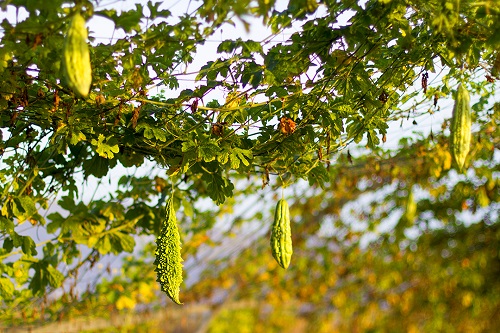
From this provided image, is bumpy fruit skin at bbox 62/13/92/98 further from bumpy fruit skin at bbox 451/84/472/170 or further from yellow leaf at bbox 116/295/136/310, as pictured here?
yellow leaf at bbox 116/295/136/310

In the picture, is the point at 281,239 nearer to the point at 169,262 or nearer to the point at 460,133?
the point at 169,262

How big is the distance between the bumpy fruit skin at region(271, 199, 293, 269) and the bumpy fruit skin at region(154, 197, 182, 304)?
12.1 inches

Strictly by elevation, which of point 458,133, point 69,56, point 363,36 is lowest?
point 458,133

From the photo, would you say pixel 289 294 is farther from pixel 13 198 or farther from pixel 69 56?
pixel 69 56

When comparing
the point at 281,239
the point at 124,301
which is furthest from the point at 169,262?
the point at 124,301

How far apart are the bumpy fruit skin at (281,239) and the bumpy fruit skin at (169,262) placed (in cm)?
31

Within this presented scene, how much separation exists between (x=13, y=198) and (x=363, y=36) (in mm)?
1357

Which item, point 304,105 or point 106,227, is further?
point 106,227

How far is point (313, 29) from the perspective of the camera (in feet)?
6.34

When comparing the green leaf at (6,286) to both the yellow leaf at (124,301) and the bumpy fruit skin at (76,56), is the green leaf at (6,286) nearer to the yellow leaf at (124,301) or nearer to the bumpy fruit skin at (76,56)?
the yellow leaf at (124,301)

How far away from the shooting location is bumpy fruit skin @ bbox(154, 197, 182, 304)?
→ 2096 millimetres

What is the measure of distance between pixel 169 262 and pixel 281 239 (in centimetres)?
36

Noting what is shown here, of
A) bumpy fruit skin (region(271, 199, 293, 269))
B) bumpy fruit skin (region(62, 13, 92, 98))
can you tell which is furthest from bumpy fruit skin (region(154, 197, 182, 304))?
bumpy fruit skin (region(62, 13, 92, 98))

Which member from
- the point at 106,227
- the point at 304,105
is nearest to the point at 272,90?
the point at 304,105
